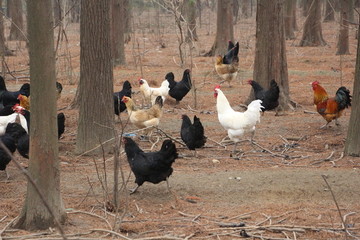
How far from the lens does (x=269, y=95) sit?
37.6 feet

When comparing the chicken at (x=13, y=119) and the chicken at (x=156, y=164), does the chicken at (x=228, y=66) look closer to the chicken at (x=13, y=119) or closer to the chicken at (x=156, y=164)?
the chicken at (x=13, y=119)

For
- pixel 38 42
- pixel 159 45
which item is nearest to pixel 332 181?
pixel 38 42

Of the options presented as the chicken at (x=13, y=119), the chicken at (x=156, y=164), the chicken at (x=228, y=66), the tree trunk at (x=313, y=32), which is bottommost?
the chicken at (x=156, y=164)

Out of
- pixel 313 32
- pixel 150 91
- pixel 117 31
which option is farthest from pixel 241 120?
pixel 313 32

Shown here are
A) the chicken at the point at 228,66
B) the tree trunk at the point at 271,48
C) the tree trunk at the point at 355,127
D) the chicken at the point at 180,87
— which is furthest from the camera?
the chicken at the point at 228,66

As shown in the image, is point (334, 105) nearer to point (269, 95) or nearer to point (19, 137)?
point (269, 95)

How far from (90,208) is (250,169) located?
9.42 feet

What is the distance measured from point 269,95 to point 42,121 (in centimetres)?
696

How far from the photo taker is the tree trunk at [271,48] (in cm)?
1209

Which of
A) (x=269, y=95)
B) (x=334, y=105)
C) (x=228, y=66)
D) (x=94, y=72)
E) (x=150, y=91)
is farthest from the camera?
(x=228, y=66)

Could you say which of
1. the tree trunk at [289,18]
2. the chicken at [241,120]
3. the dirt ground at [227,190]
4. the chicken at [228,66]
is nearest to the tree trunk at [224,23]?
the chicken at [228,66]

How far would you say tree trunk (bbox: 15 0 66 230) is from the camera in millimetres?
5332

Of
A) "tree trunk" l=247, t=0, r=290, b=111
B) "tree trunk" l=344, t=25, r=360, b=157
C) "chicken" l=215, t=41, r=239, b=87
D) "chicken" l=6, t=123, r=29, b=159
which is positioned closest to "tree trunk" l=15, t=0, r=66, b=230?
"chicken" l=6, t=123, r=29, b=159

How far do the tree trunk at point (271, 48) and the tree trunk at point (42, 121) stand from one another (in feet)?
24.9
